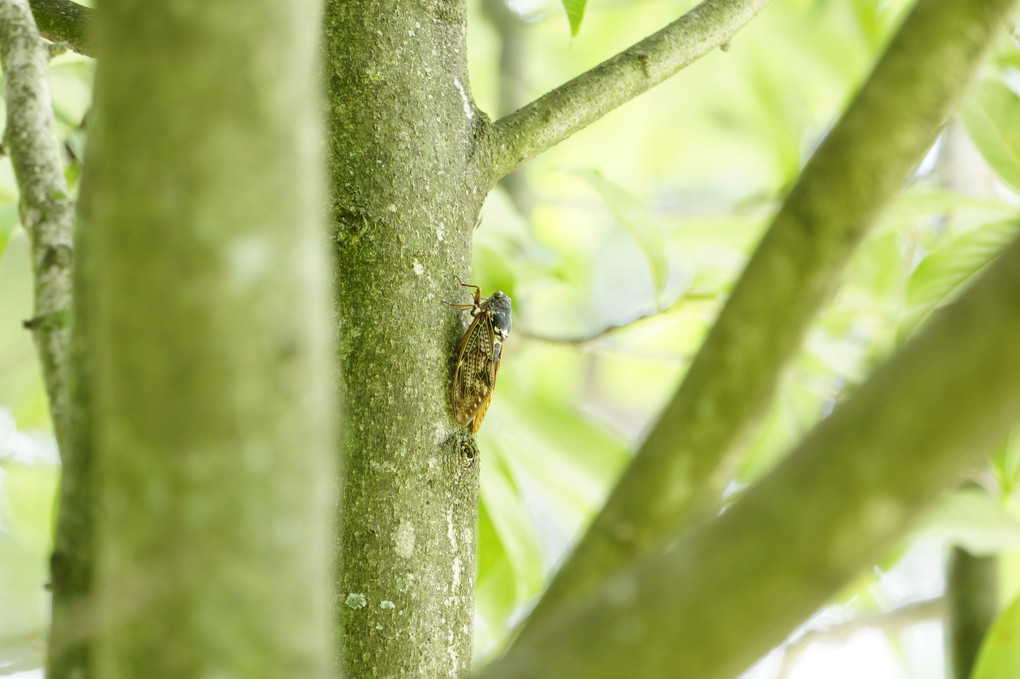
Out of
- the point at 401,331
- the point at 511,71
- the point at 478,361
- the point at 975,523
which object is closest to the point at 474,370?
the point at 478,361

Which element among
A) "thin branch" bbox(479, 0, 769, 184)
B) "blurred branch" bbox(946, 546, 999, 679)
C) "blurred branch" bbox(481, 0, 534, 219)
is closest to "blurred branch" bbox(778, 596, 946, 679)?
"blurred branch" bbox(946, 546, 999, 679)

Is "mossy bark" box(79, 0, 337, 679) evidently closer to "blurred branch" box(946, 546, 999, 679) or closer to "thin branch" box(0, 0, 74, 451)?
"thin branch" box(0, 0, 74, 451)

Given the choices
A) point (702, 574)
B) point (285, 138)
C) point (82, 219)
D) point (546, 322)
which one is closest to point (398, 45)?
point (82, 219)

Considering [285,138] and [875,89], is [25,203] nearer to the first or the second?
[285,138]

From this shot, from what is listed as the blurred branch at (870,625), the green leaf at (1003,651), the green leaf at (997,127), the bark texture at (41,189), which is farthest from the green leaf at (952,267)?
the bark texture at (41,189)

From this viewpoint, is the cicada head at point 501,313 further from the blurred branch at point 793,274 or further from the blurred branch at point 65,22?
the blurred branch at point 793,274

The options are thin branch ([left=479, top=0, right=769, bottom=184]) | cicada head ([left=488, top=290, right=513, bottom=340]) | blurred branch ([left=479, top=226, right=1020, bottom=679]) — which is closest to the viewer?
blurred branch ([left=479, top=226, right=1020, bottom=679])
